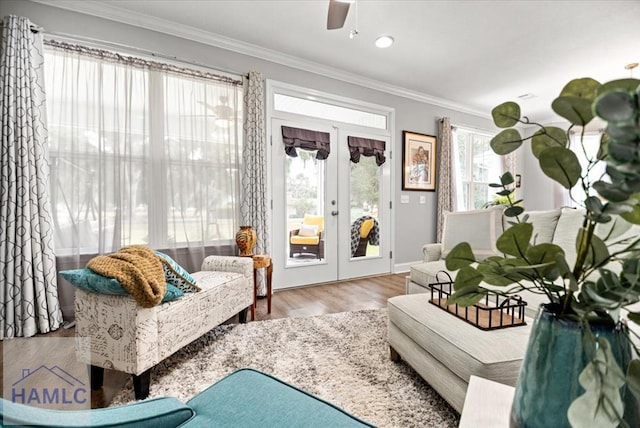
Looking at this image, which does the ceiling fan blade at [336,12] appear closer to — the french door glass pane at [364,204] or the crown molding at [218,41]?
the crown molding at [218,41]

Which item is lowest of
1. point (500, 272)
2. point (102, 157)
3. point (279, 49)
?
point (500, 272)

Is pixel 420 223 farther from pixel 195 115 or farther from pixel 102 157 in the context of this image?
pixel 102 157

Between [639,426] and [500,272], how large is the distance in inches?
11.8

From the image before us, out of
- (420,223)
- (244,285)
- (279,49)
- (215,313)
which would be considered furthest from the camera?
(420,223)

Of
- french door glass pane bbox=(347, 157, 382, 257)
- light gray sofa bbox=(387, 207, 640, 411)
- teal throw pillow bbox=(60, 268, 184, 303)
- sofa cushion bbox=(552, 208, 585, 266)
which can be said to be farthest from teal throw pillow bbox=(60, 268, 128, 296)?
french door glass pane bbox=(347, 157, 382, 257)

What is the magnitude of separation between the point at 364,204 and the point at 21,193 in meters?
3.44

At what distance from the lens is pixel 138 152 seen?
271cm

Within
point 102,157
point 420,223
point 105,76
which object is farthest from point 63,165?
point 420,223

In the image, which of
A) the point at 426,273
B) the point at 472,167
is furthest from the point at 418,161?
the point at 426,273

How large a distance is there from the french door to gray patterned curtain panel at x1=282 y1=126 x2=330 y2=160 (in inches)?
1.8

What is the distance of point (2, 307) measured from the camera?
221 centimetres

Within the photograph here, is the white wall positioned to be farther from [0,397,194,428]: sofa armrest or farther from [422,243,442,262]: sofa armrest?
[0,397,194,428]: sofa armrest

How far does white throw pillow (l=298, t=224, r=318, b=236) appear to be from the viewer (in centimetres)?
368

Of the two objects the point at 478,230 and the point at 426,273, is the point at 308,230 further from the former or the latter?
the point at 478,230
